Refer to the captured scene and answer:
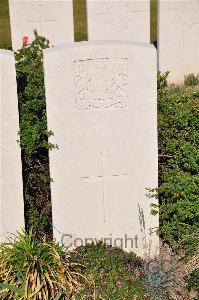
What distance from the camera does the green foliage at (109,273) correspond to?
4.89m

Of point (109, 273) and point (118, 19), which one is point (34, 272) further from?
point (118, 19)

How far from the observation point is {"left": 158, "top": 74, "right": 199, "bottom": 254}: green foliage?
213 inches

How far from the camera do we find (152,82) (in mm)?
5051

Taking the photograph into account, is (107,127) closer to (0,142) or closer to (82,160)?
(82,160)

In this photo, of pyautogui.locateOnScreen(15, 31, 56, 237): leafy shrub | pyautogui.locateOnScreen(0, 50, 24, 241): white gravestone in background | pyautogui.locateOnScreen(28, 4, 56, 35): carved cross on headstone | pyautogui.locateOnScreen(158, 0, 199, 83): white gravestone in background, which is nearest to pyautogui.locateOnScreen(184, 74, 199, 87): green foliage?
pyautogui.locateOnScreen(158, 0, 199, 83): white gravestone in background

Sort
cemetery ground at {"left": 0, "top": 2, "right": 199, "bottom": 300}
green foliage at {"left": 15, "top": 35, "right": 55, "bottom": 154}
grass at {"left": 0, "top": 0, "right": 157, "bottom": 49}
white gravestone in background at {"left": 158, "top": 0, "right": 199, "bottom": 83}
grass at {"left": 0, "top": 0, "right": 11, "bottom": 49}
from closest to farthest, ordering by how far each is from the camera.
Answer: cemetery ground at {"left": 0, "top": 2, "right": 199, "bottom": 300} → green foliage at {"left": 15, "top": 35, "right": 55, "bottom": 154} → white gravestone in background at {"left": 158, "top": 0, "right": 199, "bottom": 83} → grass at {"left": 0, "top": 0, "right": 11, "bottom": 49} → grass at {"left": 0, "top": 0, "right": 157, "bottom": 49}

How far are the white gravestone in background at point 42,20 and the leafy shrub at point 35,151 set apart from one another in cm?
361

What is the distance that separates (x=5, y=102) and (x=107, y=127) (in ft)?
2.67

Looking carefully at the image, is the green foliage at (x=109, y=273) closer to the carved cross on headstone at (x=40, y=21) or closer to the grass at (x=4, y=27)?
the carved cross on headstone at (x=40, y=21)

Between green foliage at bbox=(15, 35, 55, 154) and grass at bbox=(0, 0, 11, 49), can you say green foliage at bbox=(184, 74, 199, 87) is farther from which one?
green foliage at bbox=(15, 35, 55, 154)

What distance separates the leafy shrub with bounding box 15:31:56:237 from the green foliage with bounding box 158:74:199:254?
101 centimetres

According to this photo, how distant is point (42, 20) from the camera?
31.1ft

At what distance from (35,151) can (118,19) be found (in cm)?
441

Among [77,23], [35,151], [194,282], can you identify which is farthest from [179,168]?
[77,23]
